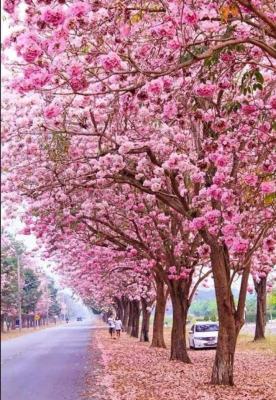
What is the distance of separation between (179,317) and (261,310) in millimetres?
13212

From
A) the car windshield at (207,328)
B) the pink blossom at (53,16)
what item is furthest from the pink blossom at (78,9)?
the car windshield at (207,328)

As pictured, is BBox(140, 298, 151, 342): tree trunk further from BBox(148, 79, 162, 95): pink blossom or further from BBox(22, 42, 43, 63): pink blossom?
BBox(22, 42, 43, 63): pink blossom

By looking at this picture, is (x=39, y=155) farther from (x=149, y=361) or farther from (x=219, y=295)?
(x=149, y=361)

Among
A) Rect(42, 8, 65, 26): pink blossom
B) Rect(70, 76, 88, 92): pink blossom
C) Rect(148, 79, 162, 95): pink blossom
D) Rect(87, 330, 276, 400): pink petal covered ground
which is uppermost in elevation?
Rect(42, 8, 65, 26): pink blossom

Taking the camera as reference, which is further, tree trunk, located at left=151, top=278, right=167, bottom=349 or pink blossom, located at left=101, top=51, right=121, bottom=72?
tree trunk, located at left=151, top=278, right=167, bottom=349

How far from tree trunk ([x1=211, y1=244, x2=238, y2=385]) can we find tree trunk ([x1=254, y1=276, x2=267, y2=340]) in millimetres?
18353

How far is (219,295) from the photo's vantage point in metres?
14.5

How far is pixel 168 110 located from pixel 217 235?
4.92 meters

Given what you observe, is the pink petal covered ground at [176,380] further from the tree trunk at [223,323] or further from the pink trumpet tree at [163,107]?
the pink trumpet tree at [163,107]

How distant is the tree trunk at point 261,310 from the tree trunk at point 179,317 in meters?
12.3

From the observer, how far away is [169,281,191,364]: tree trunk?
2048cm

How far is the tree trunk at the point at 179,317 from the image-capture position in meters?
20.5

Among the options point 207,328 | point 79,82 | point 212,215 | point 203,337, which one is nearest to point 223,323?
point 212,215

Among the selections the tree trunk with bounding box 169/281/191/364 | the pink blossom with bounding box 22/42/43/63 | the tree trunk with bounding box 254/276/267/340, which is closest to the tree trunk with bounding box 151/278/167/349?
the tree trunk with bounding box 169/281/191/364
